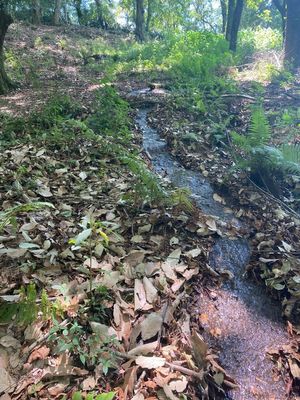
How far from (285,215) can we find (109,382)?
105 inches

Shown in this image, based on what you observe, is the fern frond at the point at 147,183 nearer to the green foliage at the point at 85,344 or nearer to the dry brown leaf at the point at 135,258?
the dry brown leaf at the point at 135,258

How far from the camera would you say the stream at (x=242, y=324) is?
6.92 feet

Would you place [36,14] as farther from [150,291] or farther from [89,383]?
[89,383]

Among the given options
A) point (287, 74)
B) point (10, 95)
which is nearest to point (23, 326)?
point (10, 95)

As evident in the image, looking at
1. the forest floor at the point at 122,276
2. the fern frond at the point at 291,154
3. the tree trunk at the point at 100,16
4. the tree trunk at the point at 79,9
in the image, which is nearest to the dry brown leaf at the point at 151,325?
the forest floor at the point at 122,276

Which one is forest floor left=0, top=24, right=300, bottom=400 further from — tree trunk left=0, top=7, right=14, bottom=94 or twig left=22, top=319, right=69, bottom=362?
tree trunk left=0, top=7, right=14, bottom=94

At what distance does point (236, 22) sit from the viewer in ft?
35.7

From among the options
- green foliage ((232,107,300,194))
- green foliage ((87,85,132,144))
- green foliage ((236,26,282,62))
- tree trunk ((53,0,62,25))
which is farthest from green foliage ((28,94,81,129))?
tree trunk ((53,0,62,25))

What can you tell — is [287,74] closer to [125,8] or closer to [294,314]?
[294,314]

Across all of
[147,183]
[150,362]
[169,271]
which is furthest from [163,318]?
[147,183]

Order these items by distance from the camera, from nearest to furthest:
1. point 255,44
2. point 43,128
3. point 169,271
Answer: point 169,271
point 43,128
point 255,44

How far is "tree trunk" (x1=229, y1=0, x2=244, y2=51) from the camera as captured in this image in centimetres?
1056

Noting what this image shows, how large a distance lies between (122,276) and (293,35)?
918 centimetres

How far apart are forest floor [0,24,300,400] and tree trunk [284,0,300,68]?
6158 millimetres
